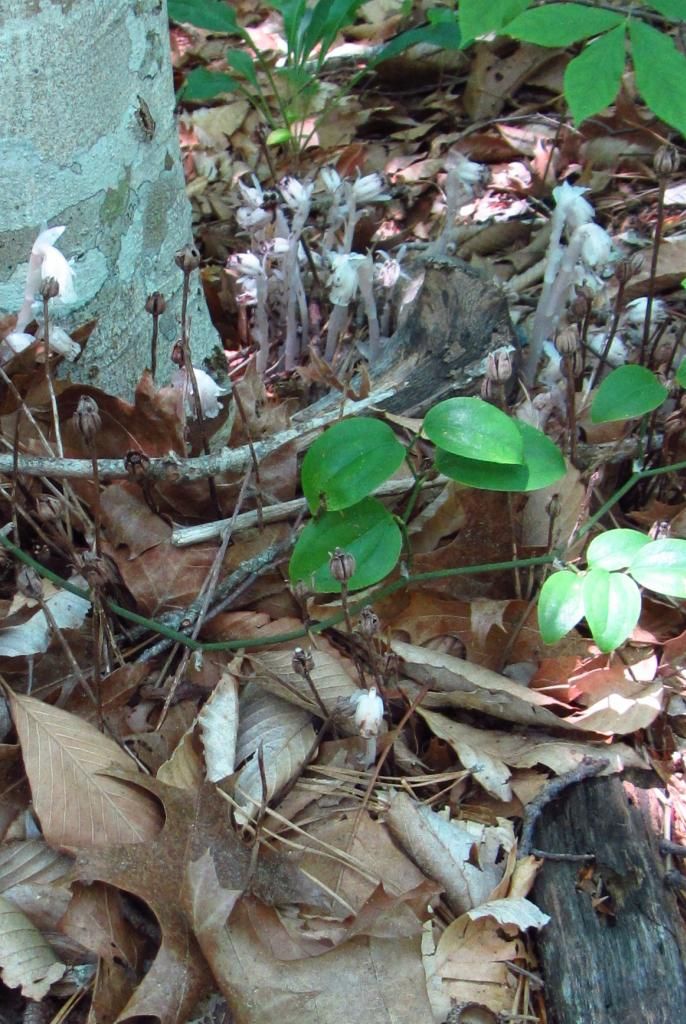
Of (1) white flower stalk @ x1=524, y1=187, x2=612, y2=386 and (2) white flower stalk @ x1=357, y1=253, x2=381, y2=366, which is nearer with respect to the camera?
(1) white flower stalk @ x1=524, y1=187, x2=612, y2=386

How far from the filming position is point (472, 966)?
123 centimetres

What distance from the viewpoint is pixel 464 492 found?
1675 millimetres

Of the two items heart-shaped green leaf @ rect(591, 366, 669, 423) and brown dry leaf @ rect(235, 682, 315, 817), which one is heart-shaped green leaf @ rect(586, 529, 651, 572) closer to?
heart-shaped green leaf @ rect(591, 366, 669, 423)

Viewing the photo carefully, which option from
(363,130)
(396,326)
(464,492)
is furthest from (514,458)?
(363,130)

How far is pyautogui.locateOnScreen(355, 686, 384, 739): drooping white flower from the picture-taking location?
4.25 feet

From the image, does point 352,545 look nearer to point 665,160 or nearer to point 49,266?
point 49,266

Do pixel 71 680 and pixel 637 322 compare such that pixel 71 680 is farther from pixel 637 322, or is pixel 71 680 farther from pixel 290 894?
pixel 637 322

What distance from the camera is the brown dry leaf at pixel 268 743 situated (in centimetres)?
140

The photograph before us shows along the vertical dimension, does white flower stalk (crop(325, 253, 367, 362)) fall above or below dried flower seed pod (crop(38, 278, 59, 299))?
below

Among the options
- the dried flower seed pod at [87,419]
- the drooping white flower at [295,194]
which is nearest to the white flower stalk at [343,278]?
the drooping white flower at [295,194]

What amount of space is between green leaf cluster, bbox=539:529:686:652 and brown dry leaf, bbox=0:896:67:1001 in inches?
30.5

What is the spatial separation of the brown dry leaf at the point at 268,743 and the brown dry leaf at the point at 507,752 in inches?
8.1

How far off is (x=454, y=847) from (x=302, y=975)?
314 mm

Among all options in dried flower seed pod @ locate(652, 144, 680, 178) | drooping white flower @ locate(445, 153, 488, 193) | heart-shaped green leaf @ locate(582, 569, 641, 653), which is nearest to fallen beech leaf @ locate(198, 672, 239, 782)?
heart-shaped green leaf @ locate(582, 569, 641, 653)
